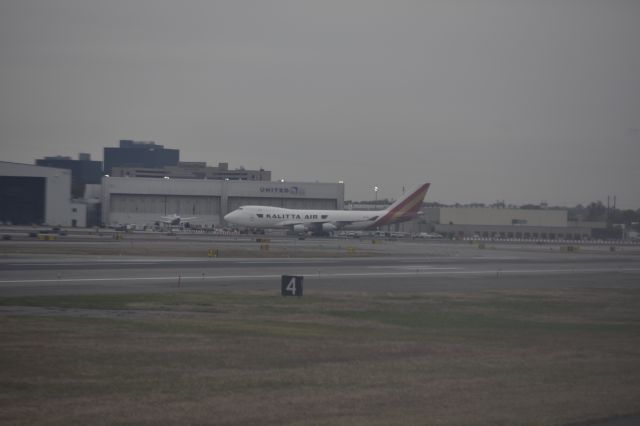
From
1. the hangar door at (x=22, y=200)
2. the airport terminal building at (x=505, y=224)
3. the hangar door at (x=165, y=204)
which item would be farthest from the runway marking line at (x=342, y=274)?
the airport terminal building at (x=505, y=224)

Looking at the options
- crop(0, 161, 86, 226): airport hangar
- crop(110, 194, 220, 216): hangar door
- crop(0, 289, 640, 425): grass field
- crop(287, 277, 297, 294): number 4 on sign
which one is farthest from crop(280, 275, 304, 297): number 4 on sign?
crop(110, 194, 220, 216): hangar door

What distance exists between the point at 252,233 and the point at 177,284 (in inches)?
2838

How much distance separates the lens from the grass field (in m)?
12.6

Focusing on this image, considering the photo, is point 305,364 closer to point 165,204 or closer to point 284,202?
point 165,204

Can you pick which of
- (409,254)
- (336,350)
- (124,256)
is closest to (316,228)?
(409,254)

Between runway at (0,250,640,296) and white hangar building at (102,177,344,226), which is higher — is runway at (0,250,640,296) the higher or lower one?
the lower one

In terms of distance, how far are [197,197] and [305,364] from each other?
11032cm

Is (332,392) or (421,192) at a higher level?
(421,192)

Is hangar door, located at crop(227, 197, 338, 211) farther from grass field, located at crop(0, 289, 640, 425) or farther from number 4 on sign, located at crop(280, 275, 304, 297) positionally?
grass field, located at crop(0, 289, 640, 425)

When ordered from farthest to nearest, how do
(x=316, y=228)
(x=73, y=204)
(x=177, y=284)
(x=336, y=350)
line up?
1. (x=73, y=204)
2. (x=316, y=228)
3. (x=177, y=284)
4. (x=336, y=350)

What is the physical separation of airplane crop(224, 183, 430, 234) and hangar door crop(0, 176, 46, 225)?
25.9 meters

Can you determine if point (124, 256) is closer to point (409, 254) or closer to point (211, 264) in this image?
point (211, 264)

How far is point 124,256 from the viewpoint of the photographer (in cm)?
5391

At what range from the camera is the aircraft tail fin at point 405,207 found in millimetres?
103950
